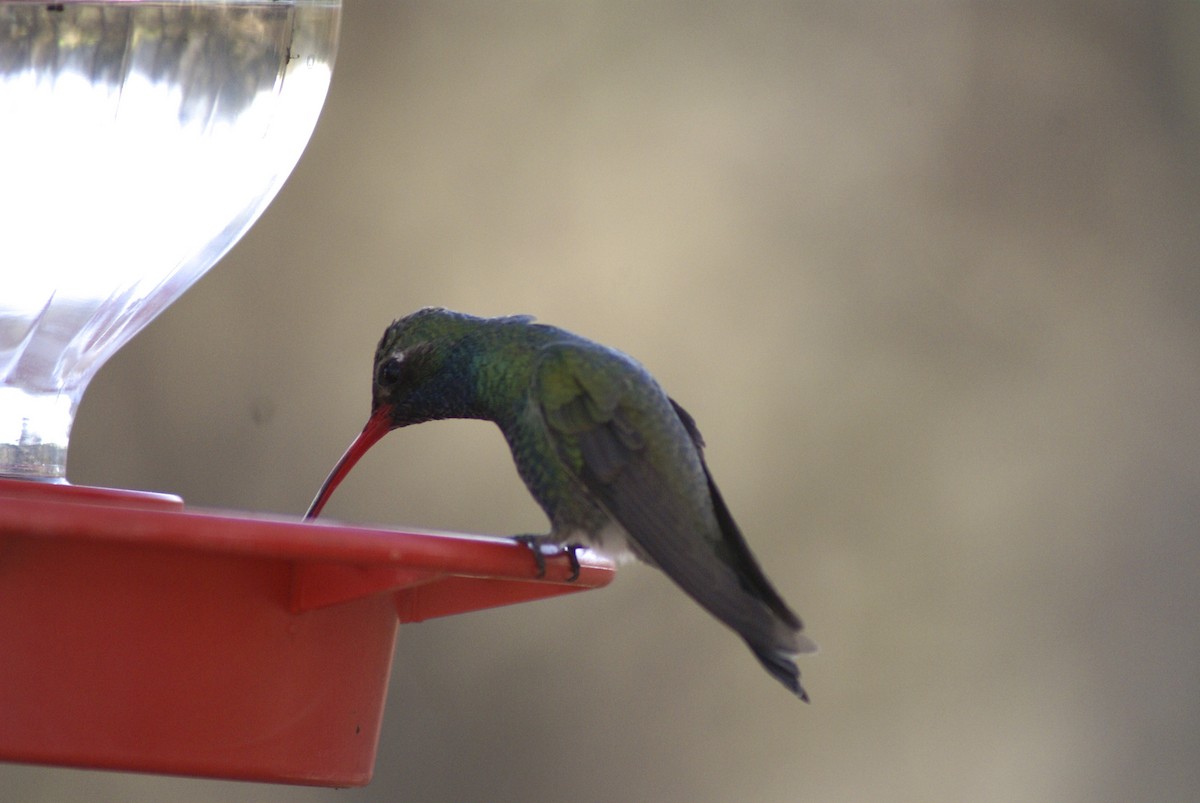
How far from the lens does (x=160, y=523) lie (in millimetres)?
1680

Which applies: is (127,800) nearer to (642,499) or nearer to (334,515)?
(334,515)

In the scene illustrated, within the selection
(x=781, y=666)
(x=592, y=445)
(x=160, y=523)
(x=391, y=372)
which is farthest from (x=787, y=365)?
(x=160, y=523)

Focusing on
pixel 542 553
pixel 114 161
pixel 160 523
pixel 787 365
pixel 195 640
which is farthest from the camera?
pixel 787 365

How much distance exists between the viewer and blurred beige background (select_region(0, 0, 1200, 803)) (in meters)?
6.07

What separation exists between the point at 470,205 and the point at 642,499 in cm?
384

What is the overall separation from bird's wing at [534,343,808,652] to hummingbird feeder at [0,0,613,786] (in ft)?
0.47

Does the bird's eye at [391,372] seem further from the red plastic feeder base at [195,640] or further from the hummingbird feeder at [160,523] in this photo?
the red plastic feeder base at [195,640]

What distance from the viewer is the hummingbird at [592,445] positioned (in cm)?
242

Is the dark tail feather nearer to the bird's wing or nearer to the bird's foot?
the bird's wing

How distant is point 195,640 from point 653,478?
0.87m

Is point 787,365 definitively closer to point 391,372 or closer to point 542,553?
point 391,372

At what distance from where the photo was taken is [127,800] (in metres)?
5.99

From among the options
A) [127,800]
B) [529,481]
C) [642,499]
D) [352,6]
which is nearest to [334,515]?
[127,800]

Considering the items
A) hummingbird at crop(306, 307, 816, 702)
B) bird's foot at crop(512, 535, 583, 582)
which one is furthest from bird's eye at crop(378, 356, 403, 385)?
bird's foot at crop(512, 535, 583, 582)
